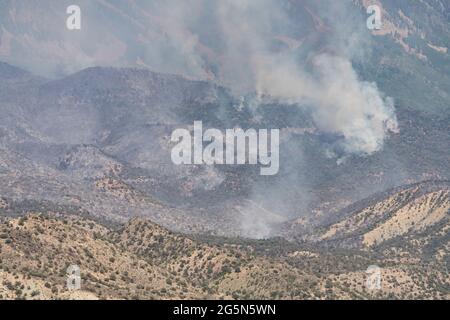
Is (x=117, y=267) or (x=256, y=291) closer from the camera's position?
(x=117, y=267)
